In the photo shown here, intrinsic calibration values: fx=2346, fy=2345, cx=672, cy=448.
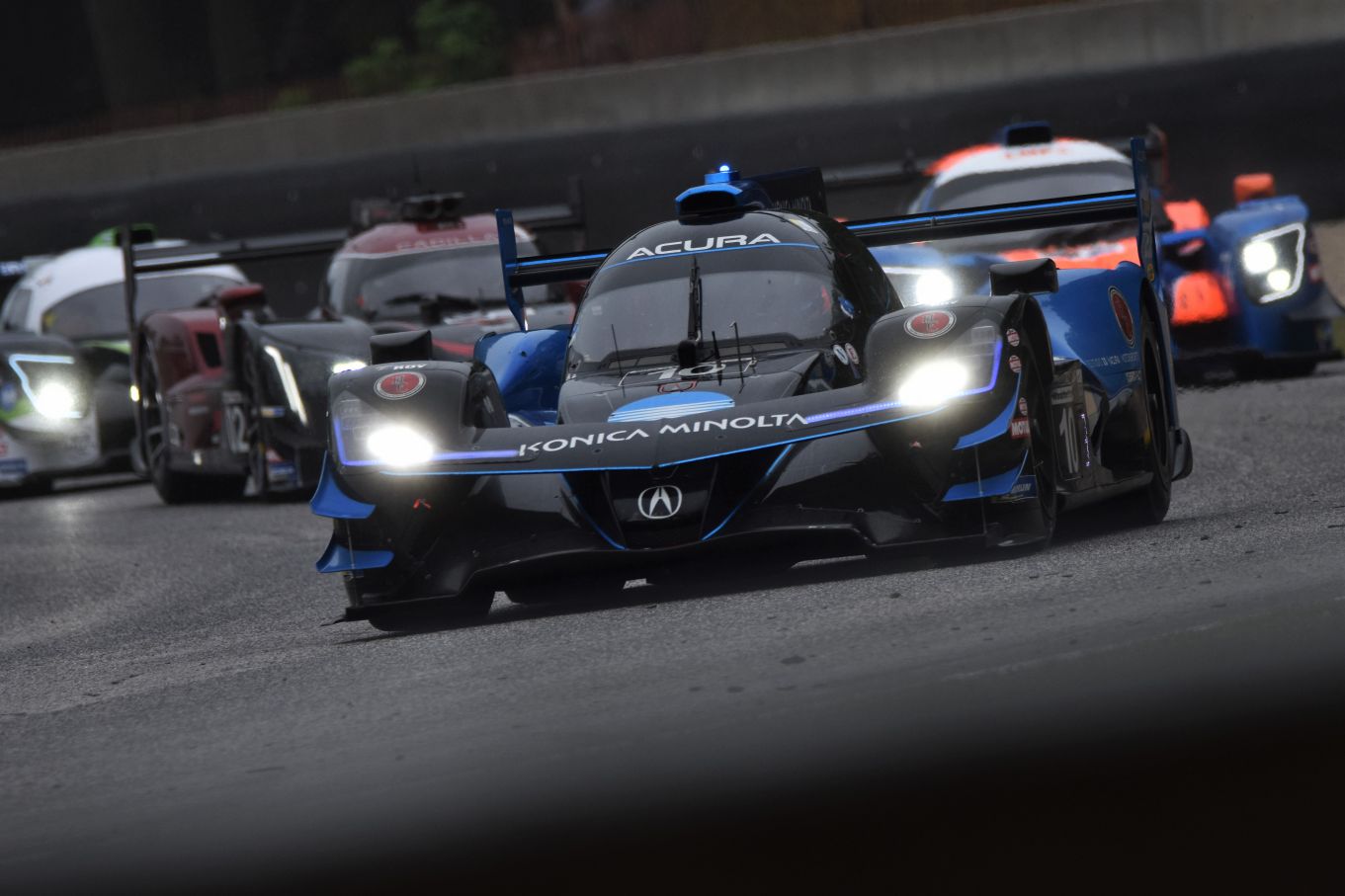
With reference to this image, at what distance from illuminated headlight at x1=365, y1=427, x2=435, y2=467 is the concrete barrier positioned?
12.4 m

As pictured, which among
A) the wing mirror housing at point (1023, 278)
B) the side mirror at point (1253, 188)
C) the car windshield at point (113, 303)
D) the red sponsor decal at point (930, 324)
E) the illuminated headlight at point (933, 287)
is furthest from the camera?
the car windshield at point (113, 303)

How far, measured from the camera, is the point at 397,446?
6797mm

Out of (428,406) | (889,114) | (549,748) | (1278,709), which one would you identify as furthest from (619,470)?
(889,114)

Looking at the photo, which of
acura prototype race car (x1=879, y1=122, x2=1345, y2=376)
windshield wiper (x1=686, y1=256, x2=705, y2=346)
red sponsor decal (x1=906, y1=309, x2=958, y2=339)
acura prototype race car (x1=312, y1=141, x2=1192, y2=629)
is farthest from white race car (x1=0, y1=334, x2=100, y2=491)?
red sponsor decal (x1=906, y1=309, x2=958, y2=339)

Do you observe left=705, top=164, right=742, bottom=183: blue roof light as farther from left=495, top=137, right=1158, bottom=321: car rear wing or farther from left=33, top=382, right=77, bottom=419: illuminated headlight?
left=33, top=382, right=77, bottom=419: illuminated headlight

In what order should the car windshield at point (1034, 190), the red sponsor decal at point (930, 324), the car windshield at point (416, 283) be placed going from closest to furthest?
the red sponsor decal at point (930, 324) → the car windshield at point (1034, 190) → the car windshield at point (416, 283)

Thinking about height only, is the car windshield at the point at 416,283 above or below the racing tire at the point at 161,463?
above

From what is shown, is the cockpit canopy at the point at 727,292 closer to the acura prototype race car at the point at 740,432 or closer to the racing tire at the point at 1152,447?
the acura prototype race car at the point at 740,432

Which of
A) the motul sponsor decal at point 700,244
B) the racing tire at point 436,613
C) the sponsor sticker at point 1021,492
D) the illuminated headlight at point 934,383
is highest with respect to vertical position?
the motul sponsor decal at point 700,244

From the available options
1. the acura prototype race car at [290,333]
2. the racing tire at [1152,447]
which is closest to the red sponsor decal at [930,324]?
the racing tire at [1152,447]

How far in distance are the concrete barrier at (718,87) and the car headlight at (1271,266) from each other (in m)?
5.28

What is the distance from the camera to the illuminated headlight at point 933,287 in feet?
37.0

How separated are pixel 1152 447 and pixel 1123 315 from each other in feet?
1.48

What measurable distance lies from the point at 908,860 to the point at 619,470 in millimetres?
3043
